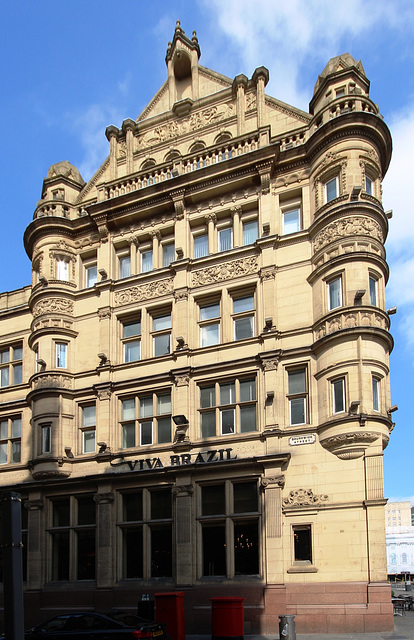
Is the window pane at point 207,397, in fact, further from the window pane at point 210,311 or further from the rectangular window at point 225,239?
the rectangular window at point 225,239

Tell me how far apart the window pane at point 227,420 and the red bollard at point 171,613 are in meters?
6.90

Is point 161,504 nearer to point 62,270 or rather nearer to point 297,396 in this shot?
point 297,396

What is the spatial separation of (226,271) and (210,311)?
1753 mm

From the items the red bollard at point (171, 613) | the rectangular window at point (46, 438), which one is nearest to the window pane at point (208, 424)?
the rectangular window at point (46, 438)

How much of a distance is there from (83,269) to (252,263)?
888 centimetres

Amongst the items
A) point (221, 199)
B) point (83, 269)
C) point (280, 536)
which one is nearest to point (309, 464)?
point (280, 536)

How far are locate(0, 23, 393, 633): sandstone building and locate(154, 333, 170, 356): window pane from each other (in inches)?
3.8

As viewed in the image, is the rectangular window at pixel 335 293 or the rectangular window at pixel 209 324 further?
the rectangular window at pixel 209 324

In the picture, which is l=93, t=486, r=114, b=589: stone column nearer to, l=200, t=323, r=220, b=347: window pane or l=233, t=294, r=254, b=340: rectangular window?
l=200, t=323, r=220, b=347: window pane

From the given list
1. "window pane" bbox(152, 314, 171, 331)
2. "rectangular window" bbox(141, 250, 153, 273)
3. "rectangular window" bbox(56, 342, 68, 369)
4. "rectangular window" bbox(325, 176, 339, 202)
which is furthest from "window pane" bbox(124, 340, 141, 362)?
"rectangular window" bbox(325, 176, 339, 202)

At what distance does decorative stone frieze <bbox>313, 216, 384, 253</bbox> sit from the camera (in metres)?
24.1

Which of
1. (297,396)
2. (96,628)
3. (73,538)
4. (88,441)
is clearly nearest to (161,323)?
(88,441)

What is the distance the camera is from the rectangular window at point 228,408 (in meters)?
25.0

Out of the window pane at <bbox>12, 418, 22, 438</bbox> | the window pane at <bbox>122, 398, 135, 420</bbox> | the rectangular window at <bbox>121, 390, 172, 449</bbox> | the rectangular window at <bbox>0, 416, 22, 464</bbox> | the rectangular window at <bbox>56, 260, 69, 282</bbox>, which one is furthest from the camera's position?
the rectangular window at <bbox>56, 260, 69, 282</bbox>
